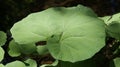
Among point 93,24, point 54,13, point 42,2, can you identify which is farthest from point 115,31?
point 42,2

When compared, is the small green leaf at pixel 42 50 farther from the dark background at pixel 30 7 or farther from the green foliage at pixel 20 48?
the dark background at pixel 30 7

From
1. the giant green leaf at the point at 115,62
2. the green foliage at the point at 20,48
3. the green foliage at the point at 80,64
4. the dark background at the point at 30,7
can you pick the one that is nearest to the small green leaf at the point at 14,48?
the green foliage at the point at 20,48

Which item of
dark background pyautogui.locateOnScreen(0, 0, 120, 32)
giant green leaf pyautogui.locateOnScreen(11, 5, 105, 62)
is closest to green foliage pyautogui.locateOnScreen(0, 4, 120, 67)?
giant green leaf pyautogui.locateOnScreen(11, 5, 105, 62)

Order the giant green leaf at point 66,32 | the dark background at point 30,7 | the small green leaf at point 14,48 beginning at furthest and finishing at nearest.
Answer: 1. the dark background at point 30,7
2. the small green leaf at point 14,48
3. the giant green leaf at point 66,32

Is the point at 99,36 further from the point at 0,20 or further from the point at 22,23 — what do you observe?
the point at 0,20

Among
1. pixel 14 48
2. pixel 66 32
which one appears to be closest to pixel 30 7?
pixel 14 48

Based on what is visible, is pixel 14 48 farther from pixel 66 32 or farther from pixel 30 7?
pixel 30 7

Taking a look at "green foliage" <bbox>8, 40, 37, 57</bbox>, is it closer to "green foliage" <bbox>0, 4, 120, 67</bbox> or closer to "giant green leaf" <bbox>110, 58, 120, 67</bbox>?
"green foliage" <bbox>0, 4, 120, 67</bbox>
